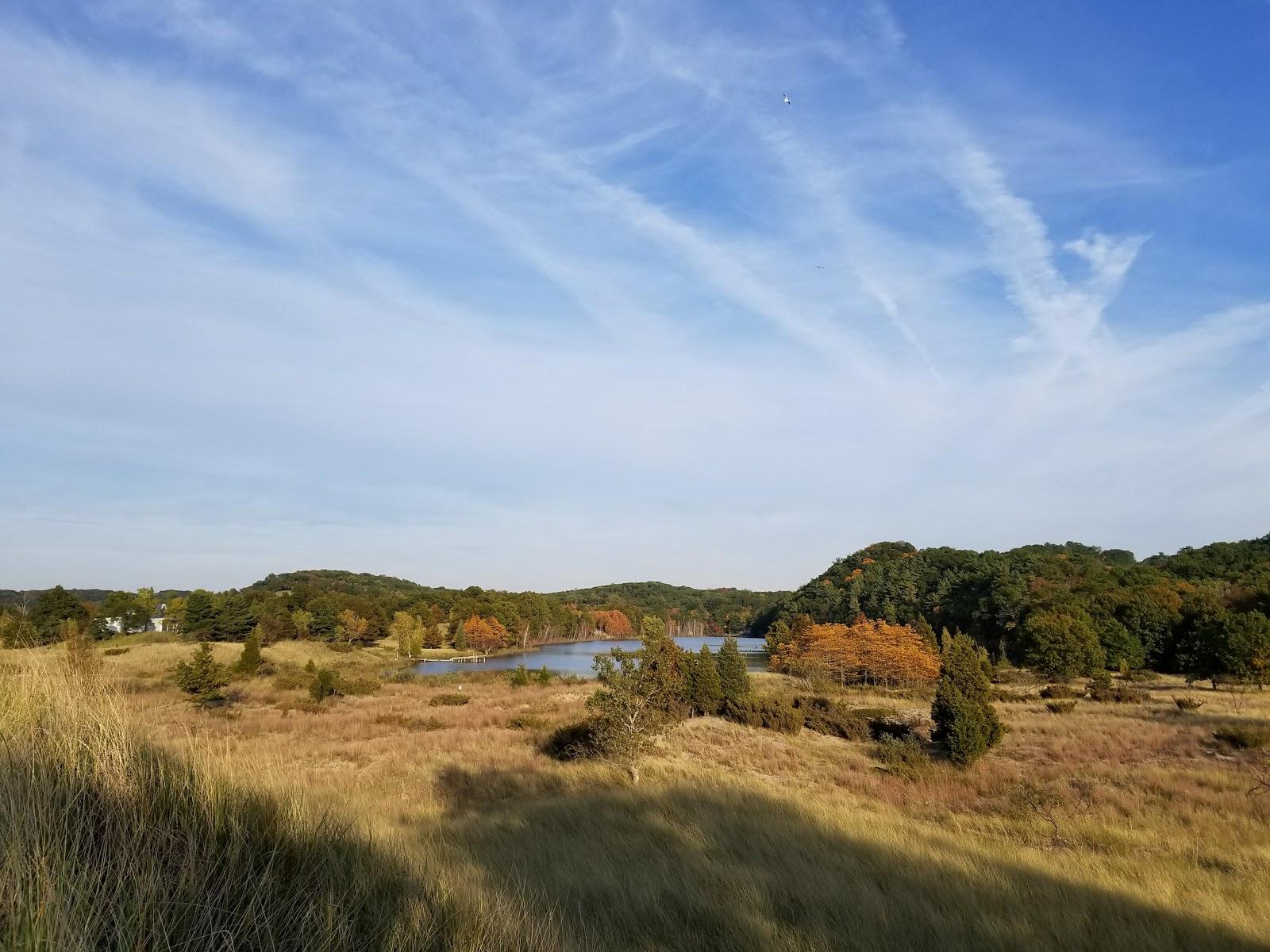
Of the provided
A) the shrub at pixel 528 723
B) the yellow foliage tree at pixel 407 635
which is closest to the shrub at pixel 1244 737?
the shrub at pixel 528 723

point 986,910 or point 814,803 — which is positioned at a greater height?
point 986,910

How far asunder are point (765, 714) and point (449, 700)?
1821cm

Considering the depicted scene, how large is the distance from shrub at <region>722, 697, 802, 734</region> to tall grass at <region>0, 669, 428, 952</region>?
23.2 m

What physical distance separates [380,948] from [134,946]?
3.05 feet

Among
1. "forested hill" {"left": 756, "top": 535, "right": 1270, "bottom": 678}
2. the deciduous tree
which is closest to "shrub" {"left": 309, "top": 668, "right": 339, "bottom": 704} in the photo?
"forested hill" {"left": 756, "top": 535, "right": 1270, "bottom": 678}

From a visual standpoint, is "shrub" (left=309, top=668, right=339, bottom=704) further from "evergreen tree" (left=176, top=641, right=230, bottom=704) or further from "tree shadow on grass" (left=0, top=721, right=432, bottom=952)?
"tree shadow on grass" (left=0, top=721, right=432, bottom=952)

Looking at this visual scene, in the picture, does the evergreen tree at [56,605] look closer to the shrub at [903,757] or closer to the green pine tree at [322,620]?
the green pine tree at [322,620]

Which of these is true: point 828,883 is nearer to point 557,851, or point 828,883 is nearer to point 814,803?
point 557,851

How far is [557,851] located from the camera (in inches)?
367

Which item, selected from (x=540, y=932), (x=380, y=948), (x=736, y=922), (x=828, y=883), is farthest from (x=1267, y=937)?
(x=380, y=948)

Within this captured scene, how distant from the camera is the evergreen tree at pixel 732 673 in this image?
33.7 m

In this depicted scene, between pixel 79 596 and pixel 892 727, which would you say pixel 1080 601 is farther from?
pixel 79 596

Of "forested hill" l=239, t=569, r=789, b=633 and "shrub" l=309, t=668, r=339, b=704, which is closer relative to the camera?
"shrub" l=309, t=668, r=339, b=704

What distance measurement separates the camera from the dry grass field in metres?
4.19
